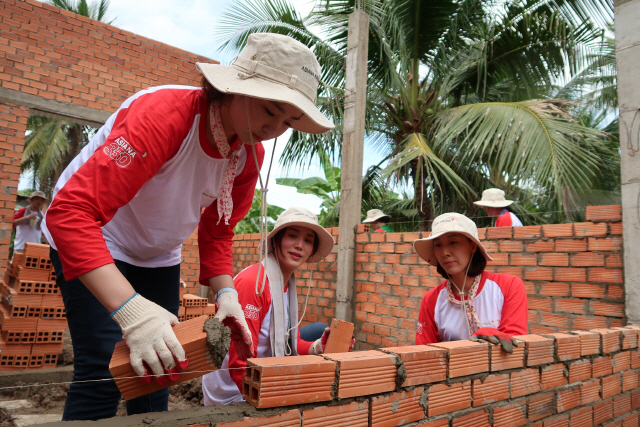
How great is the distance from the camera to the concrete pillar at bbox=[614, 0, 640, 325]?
129 inches

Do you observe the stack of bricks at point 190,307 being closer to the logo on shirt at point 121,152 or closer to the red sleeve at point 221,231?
the red sleeve at point 221,231

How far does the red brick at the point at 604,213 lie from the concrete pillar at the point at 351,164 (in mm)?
2776

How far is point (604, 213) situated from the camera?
353 centimetres

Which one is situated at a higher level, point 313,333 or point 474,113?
point 474,113

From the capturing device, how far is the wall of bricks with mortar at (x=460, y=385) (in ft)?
4.21

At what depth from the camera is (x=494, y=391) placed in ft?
6.41

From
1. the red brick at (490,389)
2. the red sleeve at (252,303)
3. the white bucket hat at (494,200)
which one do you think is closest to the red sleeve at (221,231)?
the red sleeve at (252,303)

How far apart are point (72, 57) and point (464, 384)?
738 cm

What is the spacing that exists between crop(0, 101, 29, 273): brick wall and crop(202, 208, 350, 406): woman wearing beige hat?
522 cm

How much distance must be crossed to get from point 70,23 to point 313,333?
6.68m

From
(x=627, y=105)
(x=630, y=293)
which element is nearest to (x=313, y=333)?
(x=630, y=293)

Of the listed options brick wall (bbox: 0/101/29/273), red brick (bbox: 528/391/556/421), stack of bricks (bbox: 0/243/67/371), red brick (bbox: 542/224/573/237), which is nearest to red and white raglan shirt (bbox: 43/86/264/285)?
red brick (bbox: 528/391/556/421)

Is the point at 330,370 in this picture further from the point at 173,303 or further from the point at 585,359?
the point at 585,359

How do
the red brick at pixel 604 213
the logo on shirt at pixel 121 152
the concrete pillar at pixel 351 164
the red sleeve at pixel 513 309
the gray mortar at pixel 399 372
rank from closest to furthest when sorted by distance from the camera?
the logo on shirt at pixel 121 152 < the gray mortar at pixel 399 372 < the red sleeve at pixel 513 309 < the red brick at pixel 604 213 < the concrete pillar at pixel 351 164
